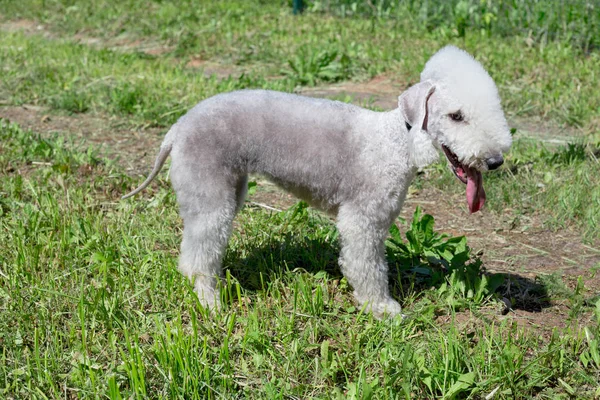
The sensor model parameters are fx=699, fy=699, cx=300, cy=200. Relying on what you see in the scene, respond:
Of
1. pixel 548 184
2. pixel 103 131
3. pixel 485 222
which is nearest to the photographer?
pixel 485 222

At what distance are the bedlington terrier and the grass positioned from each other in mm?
201

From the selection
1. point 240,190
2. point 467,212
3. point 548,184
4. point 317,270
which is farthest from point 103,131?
point 548,184

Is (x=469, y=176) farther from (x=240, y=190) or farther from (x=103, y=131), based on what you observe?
(x=103, y=131)

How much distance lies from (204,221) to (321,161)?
0.59m

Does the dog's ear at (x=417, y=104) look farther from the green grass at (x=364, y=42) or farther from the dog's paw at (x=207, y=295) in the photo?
the green grass at (x=364, y=42)

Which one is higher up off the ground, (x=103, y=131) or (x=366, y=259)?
(x=366, y=259)

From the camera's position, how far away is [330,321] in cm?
318

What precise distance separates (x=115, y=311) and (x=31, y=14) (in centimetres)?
879

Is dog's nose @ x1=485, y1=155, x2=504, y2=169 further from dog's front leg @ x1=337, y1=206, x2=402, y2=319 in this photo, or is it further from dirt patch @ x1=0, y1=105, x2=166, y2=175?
dirt patch @ x1=0, y1=105, x2=166, y2=175

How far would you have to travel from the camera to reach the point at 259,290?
3.46 meters

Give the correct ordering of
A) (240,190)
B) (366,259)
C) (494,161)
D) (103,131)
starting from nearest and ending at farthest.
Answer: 1. (494,161)
2. (366,259)
3. (240,190)
4. (103,131)

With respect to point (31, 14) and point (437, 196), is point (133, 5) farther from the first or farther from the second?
point (437, 196)

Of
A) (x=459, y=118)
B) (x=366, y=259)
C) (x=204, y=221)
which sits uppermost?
(x=459, y=118)

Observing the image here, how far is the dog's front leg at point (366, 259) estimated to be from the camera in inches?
126
